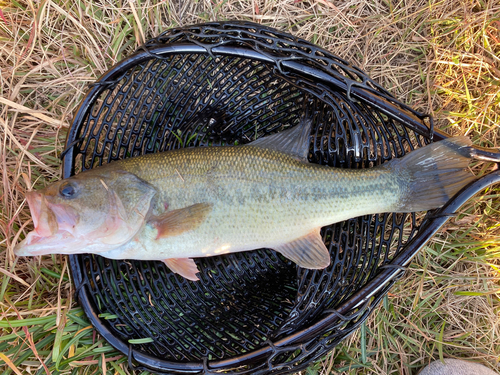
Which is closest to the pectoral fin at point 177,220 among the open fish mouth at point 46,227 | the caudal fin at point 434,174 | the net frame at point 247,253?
the open fish mouth at point 46,227

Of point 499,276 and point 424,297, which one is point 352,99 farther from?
point 499,276

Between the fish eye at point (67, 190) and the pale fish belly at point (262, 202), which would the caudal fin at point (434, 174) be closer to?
the pale fish belly at point (262, 202)

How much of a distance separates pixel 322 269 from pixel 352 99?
1.31m

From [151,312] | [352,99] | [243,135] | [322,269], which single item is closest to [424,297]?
[322,269]

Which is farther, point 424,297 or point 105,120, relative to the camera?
point 424,297

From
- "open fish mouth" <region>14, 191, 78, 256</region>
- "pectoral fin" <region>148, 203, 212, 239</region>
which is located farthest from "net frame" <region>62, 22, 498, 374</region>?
"pectoral fin" <region>148, 203, 212, 239</region>

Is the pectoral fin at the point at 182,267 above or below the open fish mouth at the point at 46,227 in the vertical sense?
below

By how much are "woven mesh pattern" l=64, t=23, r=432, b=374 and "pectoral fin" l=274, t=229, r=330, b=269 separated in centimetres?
20

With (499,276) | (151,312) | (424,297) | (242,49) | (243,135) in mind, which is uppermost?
(242,49)

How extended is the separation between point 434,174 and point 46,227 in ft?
8.56

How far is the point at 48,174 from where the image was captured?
2797 mm

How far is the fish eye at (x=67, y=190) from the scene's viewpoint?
2.08 metres

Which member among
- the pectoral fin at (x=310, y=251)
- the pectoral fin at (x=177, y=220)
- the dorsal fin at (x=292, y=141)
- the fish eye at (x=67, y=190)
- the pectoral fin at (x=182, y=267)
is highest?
the dorsal fin at (x=292, y=141)

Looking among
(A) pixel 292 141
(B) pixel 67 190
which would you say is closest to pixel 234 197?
(A) pixel 292 141
